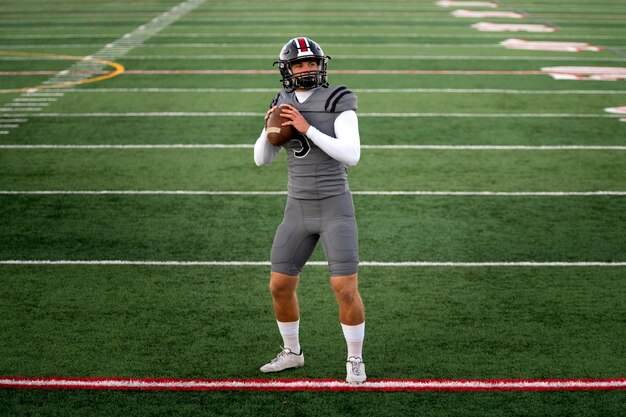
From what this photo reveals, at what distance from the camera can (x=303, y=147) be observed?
188 inches

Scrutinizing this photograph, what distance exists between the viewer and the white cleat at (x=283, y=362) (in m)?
5.05

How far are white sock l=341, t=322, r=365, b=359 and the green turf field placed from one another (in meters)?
0.22

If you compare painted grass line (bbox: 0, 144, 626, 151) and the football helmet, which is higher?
the football helmet

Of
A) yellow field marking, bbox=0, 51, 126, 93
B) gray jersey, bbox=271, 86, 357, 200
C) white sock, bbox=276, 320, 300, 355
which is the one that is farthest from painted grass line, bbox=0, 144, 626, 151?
gray jersey, bbox=271, 86, 357, 200

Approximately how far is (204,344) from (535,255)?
2636 mm

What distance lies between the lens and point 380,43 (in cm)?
1745

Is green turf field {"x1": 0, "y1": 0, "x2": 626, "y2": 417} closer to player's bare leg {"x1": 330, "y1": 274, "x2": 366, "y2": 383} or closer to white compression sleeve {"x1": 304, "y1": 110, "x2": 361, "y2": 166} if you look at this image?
player's bare leg {"x1": 330, "y1": 274, "x2": 366, "y2": 383}

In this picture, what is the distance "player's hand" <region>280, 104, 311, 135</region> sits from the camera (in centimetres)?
461

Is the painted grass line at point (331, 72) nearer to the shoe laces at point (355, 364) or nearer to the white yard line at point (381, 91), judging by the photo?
the white yard line at point (381, 91)

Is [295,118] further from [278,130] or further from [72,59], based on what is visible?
[72,59]

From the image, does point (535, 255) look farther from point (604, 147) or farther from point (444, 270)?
point (604, 147)

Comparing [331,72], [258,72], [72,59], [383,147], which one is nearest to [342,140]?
[383,147]

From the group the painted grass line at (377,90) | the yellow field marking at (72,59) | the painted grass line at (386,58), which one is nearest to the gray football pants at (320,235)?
the painted grass line at (377,90)

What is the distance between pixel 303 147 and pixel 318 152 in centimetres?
8
